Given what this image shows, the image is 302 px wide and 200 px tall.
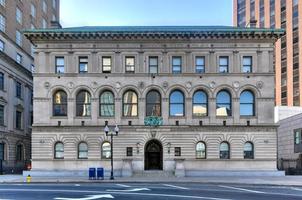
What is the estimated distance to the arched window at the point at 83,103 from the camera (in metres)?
43.8

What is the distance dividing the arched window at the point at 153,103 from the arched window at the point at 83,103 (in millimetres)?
6060

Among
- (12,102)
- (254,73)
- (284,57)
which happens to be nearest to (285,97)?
(284,57)

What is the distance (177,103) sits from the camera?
144 ft

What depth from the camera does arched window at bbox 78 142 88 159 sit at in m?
43.4

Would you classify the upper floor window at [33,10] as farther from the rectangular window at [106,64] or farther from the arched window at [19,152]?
the rectangular window at [106,64]

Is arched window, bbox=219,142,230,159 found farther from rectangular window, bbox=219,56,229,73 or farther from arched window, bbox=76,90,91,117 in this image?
arched window, bbox=76,90,91,117

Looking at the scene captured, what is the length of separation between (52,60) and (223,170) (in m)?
20.7

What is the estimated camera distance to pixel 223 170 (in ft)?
140

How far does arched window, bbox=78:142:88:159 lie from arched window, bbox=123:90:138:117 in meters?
5.17

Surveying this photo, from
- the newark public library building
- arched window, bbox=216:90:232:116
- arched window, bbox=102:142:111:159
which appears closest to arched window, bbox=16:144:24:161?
the newark public library building

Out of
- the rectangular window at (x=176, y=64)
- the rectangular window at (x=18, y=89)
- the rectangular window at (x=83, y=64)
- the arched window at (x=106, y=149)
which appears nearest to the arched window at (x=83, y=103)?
the rectangular window at (x=83, y=64)

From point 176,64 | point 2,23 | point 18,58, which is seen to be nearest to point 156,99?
point 176,64

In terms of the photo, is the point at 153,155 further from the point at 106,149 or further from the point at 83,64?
the point at 83,64

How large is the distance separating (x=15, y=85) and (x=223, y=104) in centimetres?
2714
